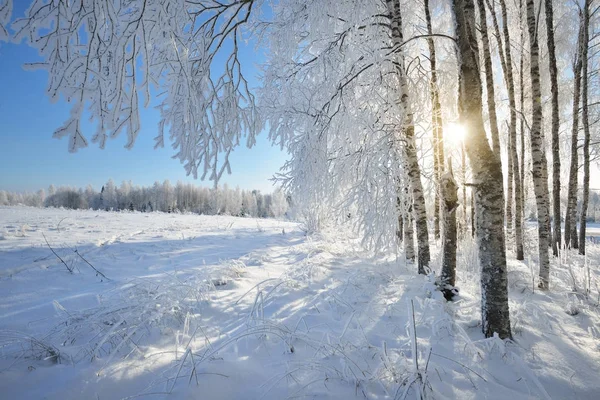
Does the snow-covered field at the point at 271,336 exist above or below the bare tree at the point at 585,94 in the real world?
below

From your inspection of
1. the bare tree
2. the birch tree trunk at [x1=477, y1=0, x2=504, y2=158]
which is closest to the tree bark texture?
the birch tree trunk at [x1=477, y1=0, x2=504, y2=158]

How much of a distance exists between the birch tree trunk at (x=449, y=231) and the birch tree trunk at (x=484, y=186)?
1.02 meters

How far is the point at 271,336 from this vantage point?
252 cm

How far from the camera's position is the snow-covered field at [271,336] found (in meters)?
1.81

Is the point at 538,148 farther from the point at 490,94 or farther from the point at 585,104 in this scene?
the point at 585,104

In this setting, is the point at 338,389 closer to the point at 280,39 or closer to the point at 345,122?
the point at 345,122

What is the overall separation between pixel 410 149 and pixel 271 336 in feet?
12.3

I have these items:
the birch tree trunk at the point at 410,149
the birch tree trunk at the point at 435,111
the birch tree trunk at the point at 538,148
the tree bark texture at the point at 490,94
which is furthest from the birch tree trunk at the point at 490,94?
the birch tree trunk at the point at 538,148

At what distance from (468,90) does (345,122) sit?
1.96 meters

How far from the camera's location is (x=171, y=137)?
2.43m

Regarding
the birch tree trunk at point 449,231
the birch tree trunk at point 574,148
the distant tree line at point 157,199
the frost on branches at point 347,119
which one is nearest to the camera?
the birch tree trunk at point 449,231

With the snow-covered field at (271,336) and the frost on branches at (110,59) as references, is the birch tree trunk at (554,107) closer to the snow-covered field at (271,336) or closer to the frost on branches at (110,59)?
the snow-covered field at (271,336)

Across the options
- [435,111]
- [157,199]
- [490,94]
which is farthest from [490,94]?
[157,199]

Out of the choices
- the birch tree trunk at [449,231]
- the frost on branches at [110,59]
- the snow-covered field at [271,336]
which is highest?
the frost on branches at [110,59]
